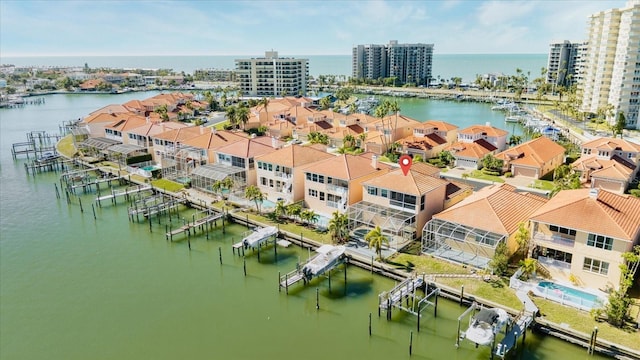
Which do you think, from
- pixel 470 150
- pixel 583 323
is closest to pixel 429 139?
pixel 470 150

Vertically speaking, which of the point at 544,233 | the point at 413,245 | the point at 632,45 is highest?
the point at 632,45

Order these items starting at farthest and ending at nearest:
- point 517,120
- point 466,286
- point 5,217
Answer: point 517,120
point 5,217
point 466,286

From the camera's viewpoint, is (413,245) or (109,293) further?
(413,245)

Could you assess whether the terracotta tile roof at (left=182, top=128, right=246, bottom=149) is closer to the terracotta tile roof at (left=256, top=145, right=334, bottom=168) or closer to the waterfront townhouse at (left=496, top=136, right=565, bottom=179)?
the terracotta tile roof at (left=256, top=145, right=334, bottom=168)

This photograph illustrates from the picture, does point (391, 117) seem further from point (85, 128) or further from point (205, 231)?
point (85, 128)

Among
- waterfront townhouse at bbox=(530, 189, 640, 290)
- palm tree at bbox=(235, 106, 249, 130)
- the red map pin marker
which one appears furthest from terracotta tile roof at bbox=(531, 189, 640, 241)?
palm tree at bbox=(235, 106, 249, 130)

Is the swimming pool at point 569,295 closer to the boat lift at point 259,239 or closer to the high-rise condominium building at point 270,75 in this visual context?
the boat lift at point 259,239

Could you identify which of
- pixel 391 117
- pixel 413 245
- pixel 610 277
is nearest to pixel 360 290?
pixel 413 245
